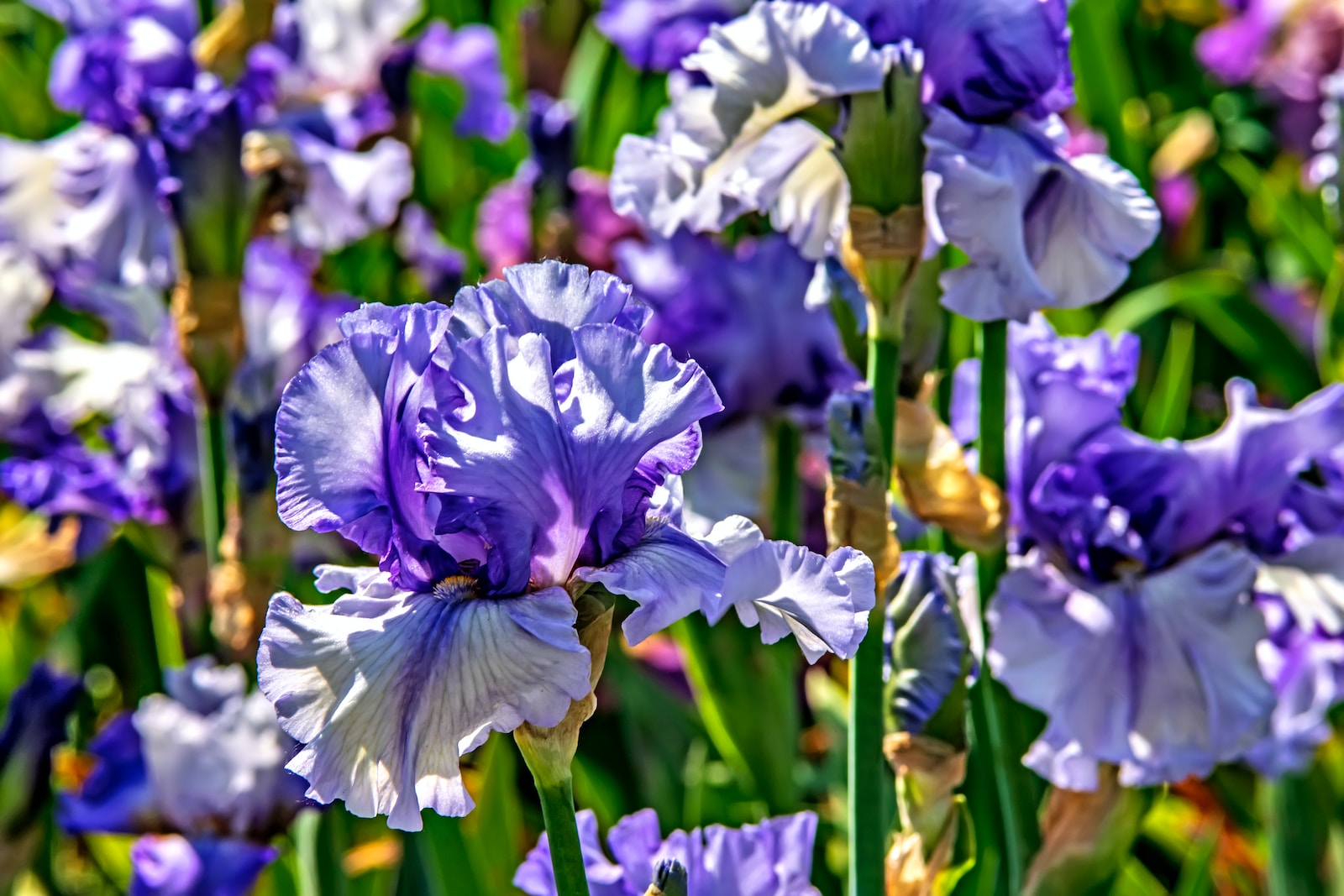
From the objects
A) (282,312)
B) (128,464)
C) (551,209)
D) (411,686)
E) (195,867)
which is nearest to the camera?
(411,686)

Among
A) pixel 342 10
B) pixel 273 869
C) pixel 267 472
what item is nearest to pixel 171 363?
pixel 267 472

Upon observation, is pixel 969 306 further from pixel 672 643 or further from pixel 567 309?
pixel 672 643

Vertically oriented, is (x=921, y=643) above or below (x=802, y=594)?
below

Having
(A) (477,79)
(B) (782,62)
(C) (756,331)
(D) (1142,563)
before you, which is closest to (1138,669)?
(D) (1142,563)

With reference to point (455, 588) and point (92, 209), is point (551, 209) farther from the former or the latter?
point (455, 588)

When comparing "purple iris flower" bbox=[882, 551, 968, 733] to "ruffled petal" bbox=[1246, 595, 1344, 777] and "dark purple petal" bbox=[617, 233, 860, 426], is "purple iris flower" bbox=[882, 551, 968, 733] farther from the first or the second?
"dark purple petal" bbox=[617, 233, 860, 426]

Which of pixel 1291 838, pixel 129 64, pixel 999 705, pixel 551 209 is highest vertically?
pixel 129 64
